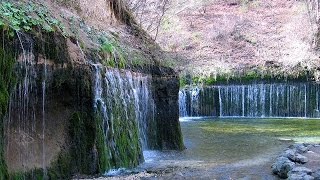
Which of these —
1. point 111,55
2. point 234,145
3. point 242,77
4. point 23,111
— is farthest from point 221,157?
point 242,77

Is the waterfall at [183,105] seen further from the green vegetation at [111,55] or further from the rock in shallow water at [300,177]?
the rock in shallow water at [300,177]

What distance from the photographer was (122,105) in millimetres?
9203

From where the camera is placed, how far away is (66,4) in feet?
34.4

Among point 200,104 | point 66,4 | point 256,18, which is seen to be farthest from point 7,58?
point 256,18

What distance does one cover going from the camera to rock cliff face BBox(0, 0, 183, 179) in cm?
687

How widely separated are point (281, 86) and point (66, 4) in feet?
57.2

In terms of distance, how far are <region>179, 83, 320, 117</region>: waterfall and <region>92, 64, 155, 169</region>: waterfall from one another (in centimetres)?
1548

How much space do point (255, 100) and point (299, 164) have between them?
16.9 m

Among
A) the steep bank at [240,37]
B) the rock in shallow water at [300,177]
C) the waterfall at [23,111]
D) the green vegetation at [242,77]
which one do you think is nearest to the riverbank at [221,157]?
the rock in shallow water at [300,177]

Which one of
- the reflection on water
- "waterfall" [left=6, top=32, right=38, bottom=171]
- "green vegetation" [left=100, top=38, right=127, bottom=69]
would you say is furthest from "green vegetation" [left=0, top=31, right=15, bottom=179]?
the reflection on water

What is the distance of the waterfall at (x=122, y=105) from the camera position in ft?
27.6

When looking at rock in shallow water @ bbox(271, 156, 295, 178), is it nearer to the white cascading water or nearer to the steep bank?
the white cascading water

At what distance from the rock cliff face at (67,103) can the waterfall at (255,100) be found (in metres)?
16.0

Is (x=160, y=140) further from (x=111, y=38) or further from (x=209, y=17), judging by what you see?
(x=209, y=17)
